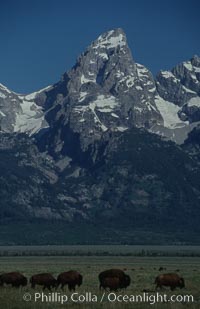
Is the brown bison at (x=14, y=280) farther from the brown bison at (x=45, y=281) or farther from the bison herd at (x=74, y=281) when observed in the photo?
the brown bison at (x=45, y=281)

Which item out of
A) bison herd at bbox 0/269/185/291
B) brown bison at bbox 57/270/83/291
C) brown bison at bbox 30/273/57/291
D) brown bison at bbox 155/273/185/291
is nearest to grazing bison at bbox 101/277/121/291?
bison herd at bbox 0/269/185/291

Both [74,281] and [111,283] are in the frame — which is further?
[74,281]

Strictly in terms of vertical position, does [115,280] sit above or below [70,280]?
below

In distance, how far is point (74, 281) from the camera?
80.2 meters

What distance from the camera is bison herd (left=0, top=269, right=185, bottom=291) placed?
79875mm

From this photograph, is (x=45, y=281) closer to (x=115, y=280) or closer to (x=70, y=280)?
(x=70, y=280)

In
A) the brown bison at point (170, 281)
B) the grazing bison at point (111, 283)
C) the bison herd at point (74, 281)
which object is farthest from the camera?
the brown bison at point (170, 281)

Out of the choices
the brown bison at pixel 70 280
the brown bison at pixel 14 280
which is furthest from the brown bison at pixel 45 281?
the brown bison at pixel 14 280

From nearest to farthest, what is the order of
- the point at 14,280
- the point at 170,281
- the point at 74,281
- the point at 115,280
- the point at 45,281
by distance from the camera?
the point at 115,280
the point at 74,281
the point at 45,281
the point at 170,281
the point at 14,280

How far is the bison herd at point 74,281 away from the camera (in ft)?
262

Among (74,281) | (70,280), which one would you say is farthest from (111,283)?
(70,280)

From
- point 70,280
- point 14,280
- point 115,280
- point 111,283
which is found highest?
point 14,280

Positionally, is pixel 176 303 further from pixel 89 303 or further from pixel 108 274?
pixel 108 274

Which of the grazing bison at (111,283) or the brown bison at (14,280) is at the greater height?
the brown bison at (14,280)
